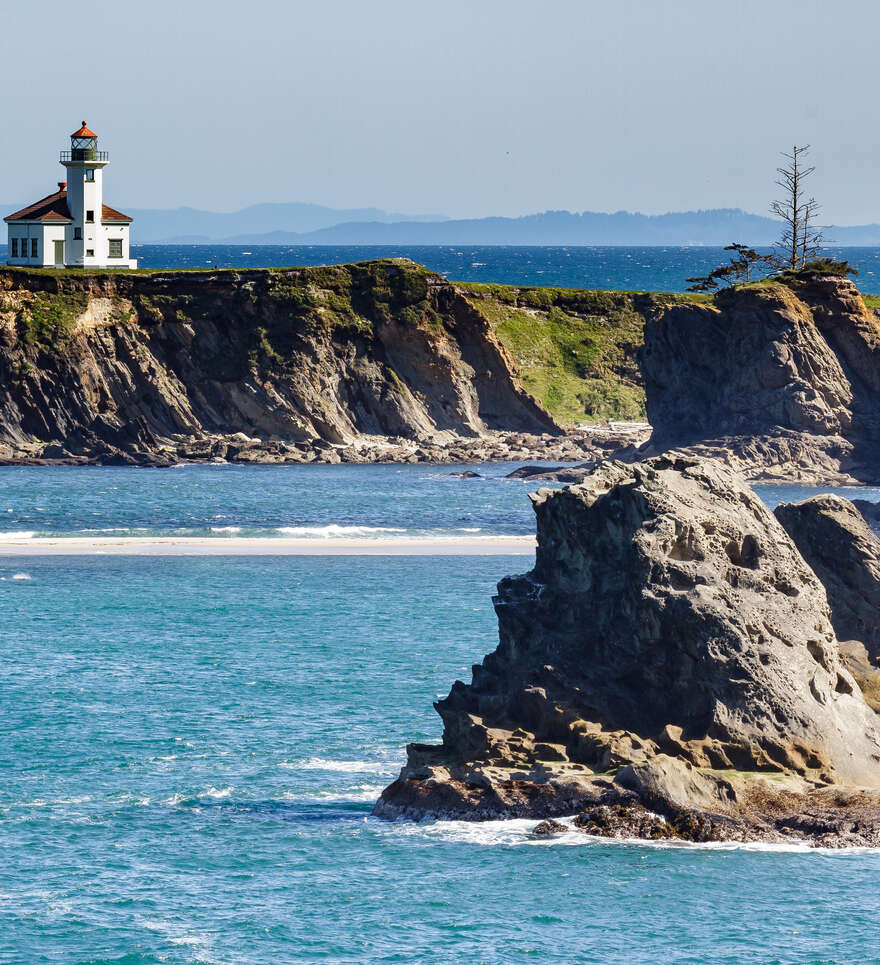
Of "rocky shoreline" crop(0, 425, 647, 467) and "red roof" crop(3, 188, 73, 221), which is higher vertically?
"red roof" crop(3, 188, 73, 221)

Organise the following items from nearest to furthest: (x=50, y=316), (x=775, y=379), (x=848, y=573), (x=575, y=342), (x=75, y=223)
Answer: (x=848, y=573) → (x=775, y=379) → (x=50, y=316) → (x=75, y=223) → (x=575, y=342)

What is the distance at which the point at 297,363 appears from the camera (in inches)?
4545

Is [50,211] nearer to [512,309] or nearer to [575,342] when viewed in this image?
[512,309]

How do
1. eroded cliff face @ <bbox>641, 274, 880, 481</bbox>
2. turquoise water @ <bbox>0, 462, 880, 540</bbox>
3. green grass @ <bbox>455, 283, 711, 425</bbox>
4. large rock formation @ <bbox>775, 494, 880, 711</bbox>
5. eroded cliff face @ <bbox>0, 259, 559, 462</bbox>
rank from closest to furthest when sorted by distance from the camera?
large rock formation @ <bbox>775, 494, 880, 711</bbox>, turquoise water @ <bbox>0, 462, 880, 540</bbox>, eroded cliff face @ <bbox>641, 274, 880, 481</bbox>, eroded cliff face @ <bbox>0, 259, 559, 462</bbox>, green grass @ <bbox>455, 283, 711, 425</bbox>

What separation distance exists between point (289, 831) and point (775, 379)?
77903mm

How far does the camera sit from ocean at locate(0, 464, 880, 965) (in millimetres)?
27453

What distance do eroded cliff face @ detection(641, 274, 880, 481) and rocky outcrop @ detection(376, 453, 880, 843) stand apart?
6820cm

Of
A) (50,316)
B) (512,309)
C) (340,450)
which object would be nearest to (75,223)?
(50,316)

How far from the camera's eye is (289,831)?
32.9 meters

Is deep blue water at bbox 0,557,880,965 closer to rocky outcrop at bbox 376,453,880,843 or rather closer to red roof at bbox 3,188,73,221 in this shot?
rocky outcrop at bbox 376,453,880,843

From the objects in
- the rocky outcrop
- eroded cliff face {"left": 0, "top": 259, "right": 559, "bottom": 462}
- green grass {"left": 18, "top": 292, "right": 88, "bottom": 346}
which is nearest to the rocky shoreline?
eroded cliff face {"left": 0, "top": 259, "right": 559, "bottom": 462}

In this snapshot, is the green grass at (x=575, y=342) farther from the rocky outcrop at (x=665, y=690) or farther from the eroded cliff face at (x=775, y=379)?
the rocky outcrop at (x=665, y=690)

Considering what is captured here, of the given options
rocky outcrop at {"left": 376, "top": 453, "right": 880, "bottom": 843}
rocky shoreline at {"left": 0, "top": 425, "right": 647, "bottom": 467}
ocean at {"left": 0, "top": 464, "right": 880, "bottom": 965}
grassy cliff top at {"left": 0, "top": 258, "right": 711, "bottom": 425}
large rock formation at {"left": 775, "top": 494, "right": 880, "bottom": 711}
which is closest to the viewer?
ocean at {"left": 0, "top": 464, "right": 880, "bottom": 965}

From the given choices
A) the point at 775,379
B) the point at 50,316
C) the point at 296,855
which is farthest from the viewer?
the point at 50,316
